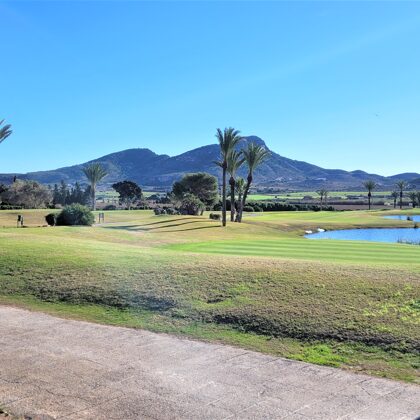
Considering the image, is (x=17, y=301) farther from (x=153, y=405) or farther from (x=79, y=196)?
(x=79, y=196)

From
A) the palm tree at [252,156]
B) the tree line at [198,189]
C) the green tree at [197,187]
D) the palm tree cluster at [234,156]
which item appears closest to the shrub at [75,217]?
the tree line at [198,189]

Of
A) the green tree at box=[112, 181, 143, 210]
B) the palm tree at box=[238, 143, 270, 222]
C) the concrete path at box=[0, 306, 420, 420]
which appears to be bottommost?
the concrete path at box=[0, 306, 420, 420]

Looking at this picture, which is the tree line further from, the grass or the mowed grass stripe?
the grass

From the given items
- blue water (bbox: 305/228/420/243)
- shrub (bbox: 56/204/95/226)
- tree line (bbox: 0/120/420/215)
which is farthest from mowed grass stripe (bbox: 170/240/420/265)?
tree line (bbox: 0/120/420/215)

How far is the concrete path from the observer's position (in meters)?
5.95

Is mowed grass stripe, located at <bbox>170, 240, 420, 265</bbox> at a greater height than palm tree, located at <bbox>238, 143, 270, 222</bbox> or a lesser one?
lesser

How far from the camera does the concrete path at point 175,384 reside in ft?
19.5

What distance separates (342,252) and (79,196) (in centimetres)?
10149

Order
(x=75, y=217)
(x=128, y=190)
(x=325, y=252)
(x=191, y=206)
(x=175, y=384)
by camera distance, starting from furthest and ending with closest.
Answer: (x=128, y=190)
(x=191, y=206)
(x=75, y=217)
(x=325, y=252)
(x=175, y=384)

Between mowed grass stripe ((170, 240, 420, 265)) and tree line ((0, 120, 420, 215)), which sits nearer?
mowed grass stripe ((170, 240, 420, 265))

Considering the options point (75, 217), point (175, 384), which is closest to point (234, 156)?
point (75, 217)

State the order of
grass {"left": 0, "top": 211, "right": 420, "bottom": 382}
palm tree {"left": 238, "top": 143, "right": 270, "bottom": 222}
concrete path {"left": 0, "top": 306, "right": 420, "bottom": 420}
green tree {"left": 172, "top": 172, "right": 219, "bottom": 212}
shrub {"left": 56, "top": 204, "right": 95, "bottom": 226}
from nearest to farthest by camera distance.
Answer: concrete path {"left": 0, "top": 306, "right": 420, "bottom": 420}
grass {"left": 0, "top": 211, "right": 420, "bottom": 382}
shrub {"left": 56, "top": 204, "right": 95, "bottom": 226}
palm tree {"left": 238, "top": 143, "right": 270, "bottom": 222}
green tree {"left": 172, "top": 172, "right": 219, "bottom": 212}

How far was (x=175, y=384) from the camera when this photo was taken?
22.2ft

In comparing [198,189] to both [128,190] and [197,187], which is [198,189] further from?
[128,190]
